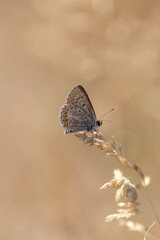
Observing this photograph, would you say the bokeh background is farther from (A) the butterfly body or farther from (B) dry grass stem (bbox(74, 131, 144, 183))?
(B) dry grass stem (bbox(74, 131, 144, 183))

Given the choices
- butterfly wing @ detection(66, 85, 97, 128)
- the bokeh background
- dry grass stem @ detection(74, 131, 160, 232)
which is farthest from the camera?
the bokeh background

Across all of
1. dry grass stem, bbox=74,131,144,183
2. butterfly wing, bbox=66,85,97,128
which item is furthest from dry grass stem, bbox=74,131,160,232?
butterfly wing, bbox=66,85,97,128

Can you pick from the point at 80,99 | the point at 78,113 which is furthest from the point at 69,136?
the point at 80,99

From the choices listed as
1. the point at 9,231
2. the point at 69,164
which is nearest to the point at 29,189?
the point at 69,164

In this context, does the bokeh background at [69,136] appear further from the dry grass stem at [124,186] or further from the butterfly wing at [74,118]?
the dry grass stem at [124,186]

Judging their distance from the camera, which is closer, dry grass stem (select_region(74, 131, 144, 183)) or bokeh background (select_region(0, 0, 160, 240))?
dry grass stem (select_region(74, 131, 144, 183))

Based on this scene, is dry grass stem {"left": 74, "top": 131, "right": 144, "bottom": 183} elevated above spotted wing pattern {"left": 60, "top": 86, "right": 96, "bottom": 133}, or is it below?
below
